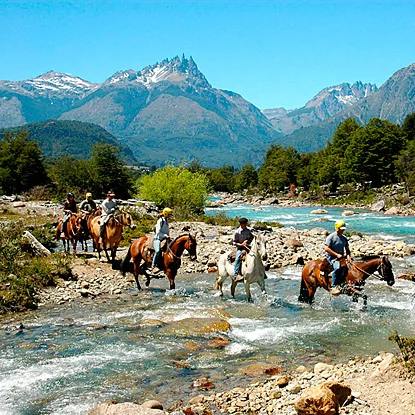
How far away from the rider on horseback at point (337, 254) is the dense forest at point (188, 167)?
3330cm

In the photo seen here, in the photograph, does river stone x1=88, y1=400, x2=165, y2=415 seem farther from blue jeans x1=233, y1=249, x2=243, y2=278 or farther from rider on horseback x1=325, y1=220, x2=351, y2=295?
rider on horseback x1=325, y1=220, x2=351, y2=295

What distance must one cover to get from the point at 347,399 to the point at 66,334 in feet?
24.0

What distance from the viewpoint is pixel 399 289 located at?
51.9ft

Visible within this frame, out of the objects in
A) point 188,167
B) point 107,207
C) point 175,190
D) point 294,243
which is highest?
point 188,167

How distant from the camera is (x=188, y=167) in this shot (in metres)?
74.7

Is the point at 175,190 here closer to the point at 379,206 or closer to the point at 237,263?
the point at 379,206

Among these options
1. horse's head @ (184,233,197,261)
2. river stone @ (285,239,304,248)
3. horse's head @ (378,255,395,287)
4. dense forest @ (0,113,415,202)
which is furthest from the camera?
dense forest @ (0,113,415,202)

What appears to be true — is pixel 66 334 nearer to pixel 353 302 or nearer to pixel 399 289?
pixel 353 302

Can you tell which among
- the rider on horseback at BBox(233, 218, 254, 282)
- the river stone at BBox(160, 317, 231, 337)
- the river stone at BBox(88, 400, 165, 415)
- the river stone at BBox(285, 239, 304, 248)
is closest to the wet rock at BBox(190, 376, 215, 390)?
the river stone at BBox(88, 400, 165, 415)

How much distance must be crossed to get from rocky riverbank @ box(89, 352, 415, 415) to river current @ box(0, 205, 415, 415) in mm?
537

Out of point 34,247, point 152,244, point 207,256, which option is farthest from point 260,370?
point 34,247

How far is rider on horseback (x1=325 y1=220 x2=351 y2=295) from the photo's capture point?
12.8 meters

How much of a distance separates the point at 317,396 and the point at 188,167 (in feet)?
227

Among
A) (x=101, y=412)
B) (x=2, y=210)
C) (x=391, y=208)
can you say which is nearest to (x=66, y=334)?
(x=101, y=412)
